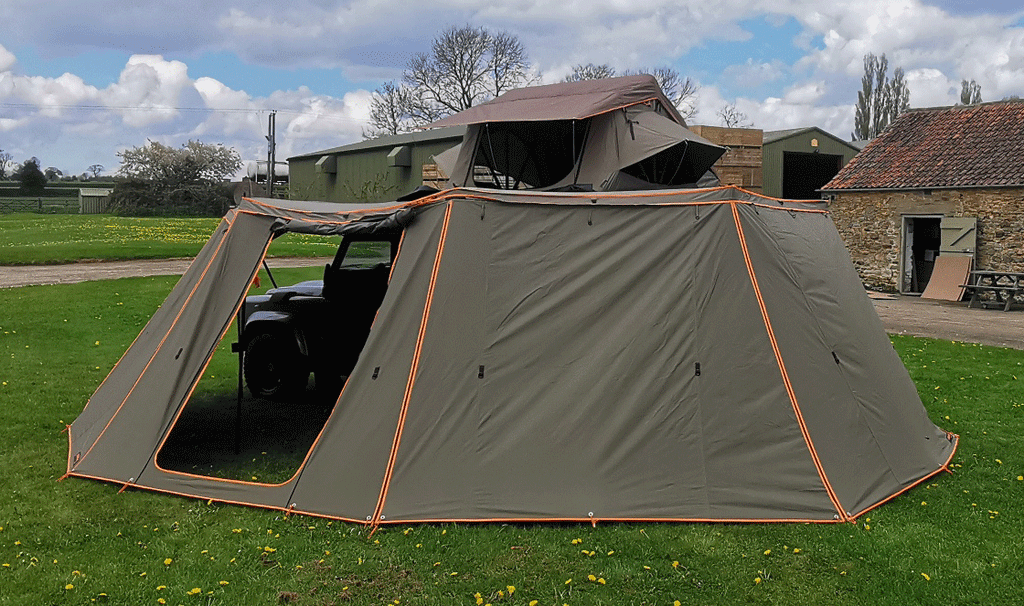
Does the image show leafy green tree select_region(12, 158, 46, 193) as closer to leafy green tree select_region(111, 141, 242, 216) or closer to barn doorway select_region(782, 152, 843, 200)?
leafy green tree select_region(111, 141, 242, 216)

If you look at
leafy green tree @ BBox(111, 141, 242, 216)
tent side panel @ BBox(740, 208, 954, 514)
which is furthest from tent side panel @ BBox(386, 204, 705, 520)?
leafy green tree @ BBox(111, 141, 242, 216)

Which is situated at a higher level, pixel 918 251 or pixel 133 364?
pixel 918 251

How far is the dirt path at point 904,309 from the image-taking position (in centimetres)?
1536

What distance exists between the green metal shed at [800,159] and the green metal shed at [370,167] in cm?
1157

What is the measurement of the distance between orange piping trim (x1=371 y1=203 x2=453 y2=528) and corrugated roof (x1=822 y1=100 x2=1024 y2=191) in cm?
1839

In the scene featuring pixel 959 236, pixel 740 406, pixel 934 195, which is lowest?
pixel 740 406

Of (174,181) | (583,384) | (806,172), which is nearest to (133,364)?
(583,384)

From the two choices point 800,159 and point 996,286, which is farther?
point 800,159

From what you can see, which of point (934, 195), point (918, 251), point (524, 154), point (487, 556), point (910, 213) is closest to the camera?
point (487, 556)

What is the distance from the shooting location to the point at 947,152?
22703 millimetres

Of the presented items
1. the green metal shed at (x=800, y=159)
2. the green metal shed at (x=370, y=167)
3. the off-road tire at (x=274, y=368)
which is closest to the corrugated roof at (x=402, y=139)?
the green metal shed at (x=370, y=167)

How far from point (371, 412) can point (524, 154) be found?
3538 mm

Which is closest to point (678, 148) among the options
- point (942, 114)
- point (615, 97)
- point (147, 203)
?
point (615, 97)

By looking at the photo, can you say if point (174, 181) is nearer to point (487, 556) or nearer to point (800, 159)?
point (800, 159)
